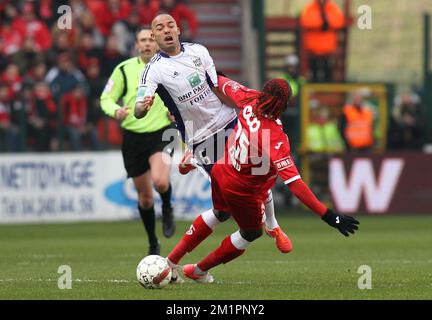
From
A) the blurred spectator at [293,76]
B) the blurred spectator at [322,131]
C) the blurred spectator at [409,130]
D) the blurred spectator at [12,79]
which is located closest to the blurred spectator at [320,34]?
the blurred spectator at [322,131]

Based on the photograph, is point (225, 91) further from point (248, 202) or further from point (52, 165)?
point (52, 165)

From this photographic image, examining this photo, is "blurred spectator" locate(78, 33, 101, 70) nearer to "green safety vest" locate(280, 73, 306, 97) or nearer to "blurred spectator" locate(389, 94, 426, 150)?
"green safety vest" locate(280, 73, 306, 97)

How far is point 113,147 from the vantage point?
70.8 feet

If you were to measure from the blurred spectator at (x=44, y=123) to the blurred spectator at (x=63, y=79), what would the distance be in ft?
0.65

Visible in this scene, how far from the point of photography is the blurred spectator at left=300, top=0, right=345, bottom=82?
24.4m

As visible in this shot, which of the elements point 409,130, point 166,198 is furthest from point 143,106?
point 409,130

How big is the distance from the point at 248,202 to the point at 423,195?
12452 millimetres

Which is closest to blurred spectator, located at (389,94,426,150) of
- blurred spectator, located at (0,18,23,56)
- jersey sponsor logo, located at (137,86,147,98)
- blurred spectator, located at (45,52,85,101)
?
blurred spectator, located at (45,52,85,101)

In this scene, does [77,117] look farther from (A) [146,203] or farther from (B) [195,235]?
(B) [195,235]

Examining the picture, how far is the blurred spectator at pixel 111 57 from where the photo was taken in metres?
22.7

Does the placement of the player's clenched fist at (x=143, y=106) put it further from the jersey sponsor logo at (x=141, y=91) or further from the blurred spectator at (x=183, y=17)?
the blurred spectator at (x=183, y=17)

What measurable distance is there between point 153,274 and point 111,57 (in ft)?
43.8

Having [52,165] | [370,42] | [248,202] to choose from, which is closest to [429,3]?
[370,42]
